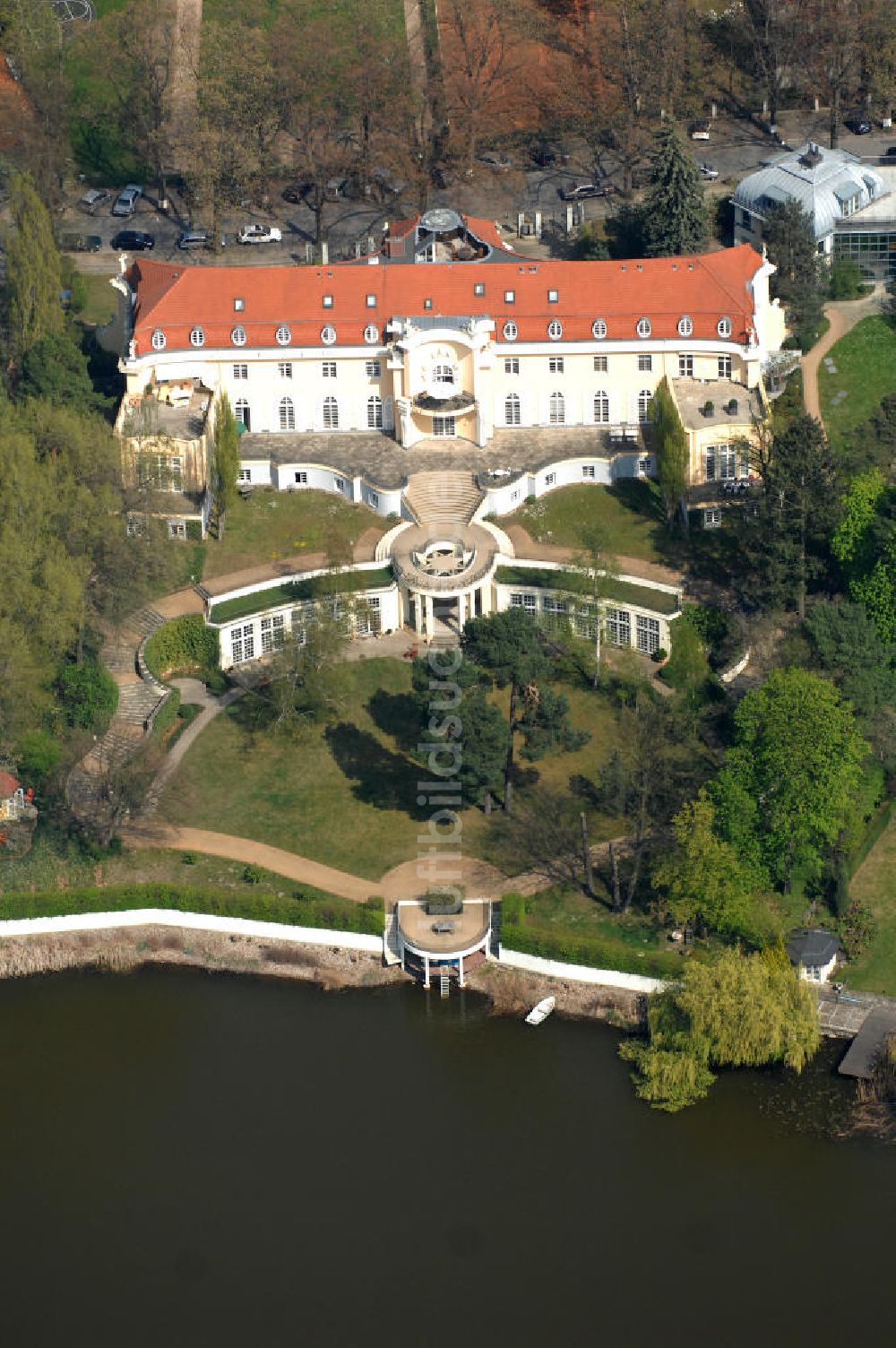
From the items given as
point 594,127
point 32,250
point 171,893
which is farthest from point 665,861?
point 594,127

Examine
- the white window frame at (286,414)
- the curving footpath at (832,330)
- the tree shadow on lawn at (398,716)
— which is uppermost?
the curving footpath at (832,330)

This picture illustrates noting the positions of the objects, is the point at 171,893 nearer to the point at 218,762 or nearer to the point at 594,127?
the point at 218,762

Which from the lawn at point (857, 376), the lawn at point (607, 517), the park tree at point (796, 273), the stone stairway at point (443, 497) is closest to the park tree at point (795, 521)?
the lawn at point (607, 517)

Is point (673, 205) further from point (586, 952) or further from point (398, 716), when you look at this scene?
point (586, 952)

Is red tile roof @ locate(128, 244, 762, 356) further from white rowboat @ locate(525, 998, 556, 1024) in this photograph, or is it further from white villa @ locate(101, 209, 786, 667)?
white rowboat @ locate(525, 998, 556, 1024)

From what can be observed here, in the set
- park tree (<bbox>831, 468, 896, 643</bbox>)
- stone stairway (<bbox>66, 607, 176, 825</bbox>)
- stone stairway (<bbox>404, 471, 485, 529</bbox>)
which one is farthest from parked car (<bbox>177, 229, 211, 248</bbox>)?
park tree (<bbox>831, 468, 896, 643</bbox>)

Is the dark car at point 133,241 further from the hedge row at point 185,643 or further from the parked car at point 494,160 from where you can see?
the hedge row at point 185,643
